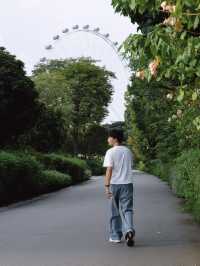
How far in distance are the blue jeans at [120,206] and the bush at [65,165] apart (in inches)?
1012

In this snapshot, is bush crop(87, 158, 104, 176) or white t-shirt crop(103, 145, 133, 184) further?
bush crop(87, 158, 104, 176)

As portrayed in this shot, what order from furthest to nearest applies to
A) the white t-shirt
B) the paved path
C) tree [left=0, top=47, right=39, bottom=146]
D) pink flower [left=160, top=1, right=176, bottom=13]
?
tree [left=0, top=47, right=39, bottom=146], the white t-shirt, the paved path, pink flower [left=160, top=1, right=176, bottom=13]

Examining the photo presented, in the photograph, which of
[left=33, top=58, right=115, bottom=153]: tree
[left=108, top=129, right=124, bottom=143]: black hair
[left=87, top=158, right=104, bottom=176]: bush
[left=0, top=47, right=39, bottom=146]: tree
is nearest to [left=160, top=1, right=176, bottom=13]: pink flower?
[left=108, top=129, right=124, bottom=143]: black hair

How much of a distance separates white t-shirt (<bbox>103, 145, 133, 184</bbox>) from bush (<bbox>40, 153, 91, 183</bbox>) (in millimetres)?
25745

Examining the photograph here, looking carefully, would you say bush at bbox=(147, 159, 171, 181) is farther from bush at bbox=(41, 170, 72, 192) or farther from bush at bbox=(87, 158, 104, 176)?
bush at bbox=(87, 158, 104, 176)

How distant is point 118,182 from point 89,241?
1.25 metres

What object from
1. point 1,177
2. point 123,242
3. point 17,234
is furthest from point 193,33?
point 1,177

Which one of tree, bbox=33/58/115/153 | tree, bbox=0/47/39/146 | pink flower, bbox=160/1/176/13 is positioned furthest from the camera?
tree, bbox=33/58/115/153

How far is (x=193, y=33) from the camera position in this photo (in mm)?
7141

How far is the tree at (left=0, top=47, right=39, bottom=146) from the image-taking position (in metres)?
28.5

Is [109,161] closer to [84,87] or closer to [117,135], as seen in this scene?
[117,135]

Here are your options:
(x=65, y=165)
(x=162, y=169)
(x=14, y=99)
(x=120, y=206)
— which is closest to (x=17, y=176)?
(x=14, y=99)

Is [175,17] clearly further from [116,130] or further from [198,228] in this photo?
[198,228]

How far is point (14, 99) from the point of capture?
1133 inches
